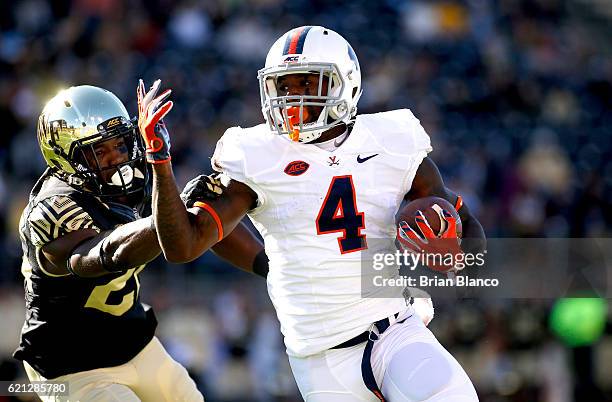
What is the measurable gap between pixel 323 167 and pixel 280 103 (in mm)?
315

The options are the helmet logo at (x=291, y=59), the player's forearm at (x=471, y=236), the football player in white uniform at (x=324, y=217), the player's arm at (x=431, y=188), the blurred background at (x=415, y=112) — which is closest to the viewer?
the football player in white uniform at (x=324, y=217)

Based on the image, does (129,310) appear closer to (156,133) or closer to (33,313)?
(33,313)

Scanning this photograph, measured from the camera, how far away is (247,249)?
5.11 m

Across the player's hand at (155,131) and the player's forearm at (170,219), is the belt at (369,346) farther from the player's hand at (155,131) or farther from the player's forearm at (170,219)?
the player's hand at (155,131)

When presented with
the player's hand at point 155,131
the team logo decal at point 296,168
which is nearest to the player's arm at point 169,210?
the player's hand at point 155,131

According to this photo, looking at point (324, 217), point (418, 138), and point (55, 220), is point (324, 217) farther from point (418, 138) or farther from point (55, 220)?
point (55, 220)

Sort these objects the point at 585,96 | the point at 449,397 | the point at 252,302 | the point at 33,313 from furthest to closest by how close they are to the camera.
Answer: the point at 585,96, the point at 252,302, the point at 33,313, the point at 449,397

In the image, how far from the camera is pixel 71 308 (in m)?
4.68

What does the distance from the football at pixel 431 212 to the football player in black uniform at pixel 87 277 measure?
4.00 feet

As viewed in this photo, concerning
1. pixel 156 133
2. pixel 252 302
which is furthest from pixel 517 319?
pixel 156 133

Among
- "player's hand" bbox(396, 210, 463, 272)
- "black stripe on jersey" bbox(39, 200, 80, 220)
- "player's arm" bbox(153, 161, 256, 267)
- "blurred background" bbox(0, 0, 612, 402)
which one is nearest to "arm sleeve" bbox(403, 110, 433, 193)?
"player's hand" bbox(396, 210, 463, 272)

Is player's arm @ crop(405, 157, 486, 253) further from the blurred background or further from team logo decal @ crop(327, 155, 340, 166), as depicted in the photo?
the blurred background

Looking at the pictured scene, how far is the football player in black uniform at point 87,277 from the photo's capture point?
4562 mm

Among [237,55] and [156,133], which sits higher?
[156,133]
